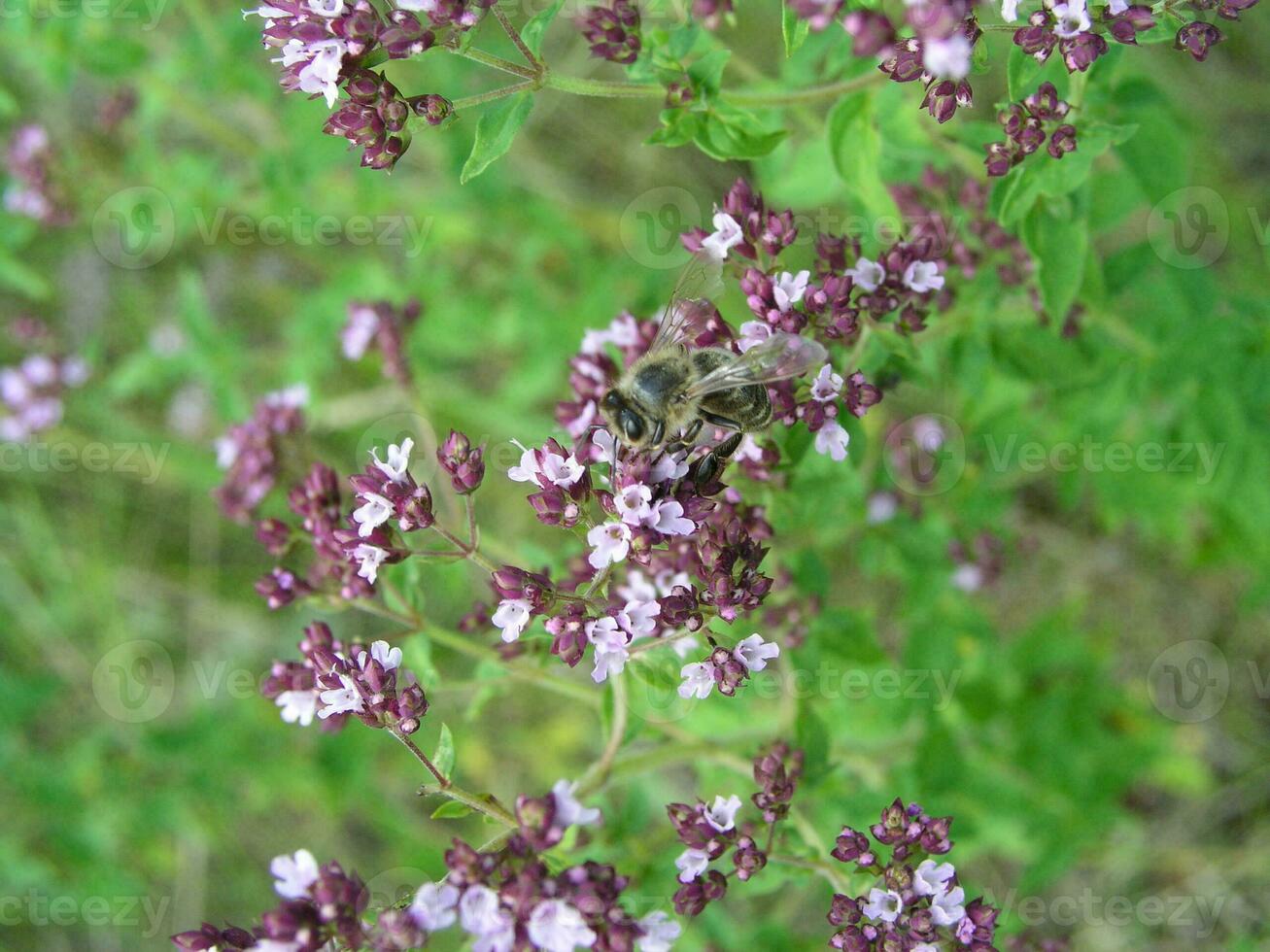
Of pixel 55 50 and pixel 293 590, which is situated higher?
pixel 55 50

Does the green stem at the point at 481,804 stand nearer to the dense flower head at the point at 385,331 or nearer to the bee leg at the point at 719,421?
the bee leg at the point at 719,421

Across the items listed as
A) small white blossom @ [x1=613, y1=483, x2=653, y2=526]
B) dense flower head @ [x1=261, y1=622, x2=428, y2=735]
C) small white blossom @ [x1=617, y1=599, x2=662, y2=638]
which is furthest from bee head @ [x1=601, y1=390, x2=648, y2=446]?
dense flower head @ [x1=261, y1=622, x2=428, y2=735]

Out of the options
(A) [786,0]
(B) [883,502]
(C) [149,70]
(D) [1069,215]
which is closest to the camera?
(A) [786,0]

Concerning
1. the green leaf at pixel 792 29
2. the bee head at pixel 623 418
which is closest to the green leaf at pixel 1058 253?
the green leaf at pixel 792 29

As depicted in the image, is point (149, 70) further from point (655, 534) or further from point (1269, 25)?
point (1269, 25)

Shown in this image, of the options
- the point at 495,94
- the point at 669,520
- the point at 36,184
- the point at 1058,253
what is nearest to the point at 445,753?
the point at 669,520

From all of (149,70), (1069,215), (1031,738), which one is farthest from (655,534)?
(149,70)

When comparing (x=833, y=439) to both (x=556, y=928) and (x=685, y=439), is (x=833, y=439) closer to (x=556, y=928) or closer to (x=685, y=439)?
(x=685, y=439)
